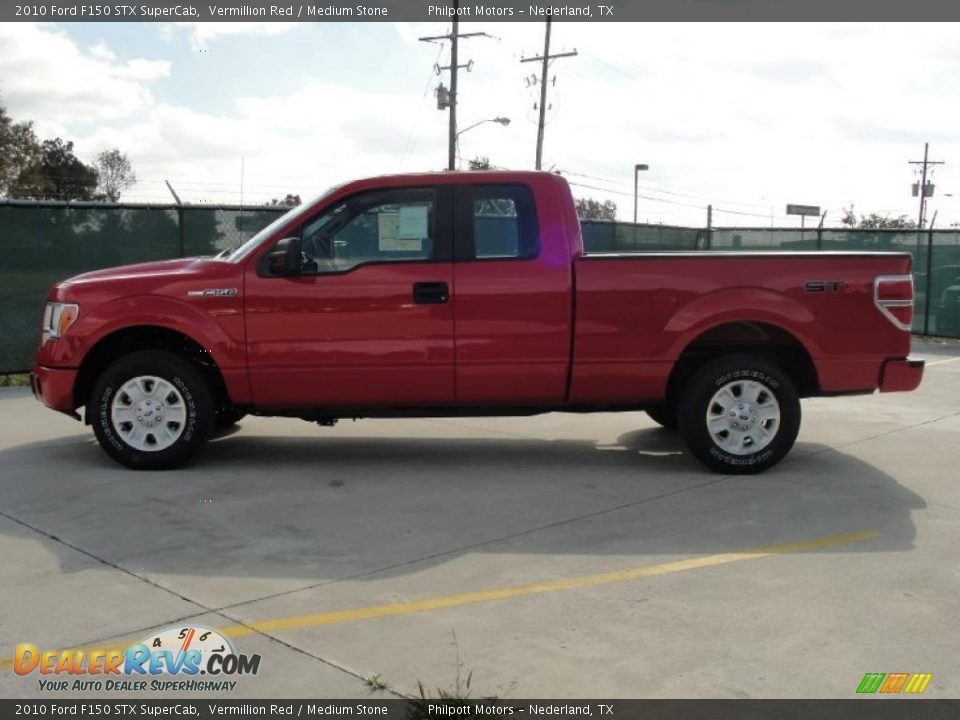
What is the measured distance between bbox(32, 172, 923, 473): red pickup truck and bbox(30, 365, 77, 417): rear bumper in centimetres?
2

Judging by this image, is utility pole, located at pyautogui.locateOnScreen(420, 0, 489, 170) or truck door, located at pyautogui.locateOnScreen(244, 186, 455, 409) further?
utility pole, located at pyautogui.locateOnScreen(420, 0, 489, 170)

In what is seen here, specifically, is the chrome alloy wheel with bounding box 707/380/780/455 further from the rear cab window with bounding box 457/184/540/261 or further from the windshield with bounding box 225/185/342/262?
the windshield with bounding box 225/185/342/262

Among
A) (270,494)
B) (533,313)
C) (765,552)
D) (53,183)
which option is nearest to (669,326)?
(533,313)

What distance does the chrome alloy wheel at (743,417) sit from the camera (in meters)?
6.91

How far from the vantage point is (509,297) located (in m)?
6.82

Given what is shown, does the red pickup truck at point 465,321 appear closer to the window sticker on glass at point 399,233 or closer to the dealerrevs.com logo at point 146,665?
the window sticker on glass at point 399,233

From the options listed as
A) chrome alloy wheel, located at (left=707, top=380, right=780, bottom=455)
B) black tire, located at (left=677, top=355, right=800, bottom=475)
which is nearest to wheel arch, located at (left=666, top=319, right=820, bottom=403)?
black tire, located at (left=677, top=355, right=800, bottom=475)

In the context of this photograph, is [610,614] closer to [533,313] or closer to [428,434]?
[533,313]

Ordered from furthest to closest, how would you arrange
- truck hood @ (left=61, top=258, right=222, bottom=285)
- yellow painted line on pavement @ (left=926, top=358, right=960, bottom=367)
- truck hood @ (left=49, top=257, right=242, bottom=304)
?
yellow painted line on pavement @ (left=926, top=358, right=960, bottom=367) < truck hood @ (left=61, top=258, right=222, bottom=285) < truck hood @ (left=49, top=257, right=242, bottom=304)

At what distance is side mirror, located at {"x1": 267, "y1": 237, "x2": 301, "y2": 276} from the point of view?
675 centimetres

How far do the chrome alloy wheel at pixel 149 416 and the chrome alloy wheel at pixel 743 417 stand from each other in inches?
144

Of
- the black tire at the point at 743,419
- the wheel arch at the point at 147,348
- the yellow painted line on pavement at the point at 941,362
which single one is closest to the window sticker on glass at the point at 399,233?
the wheel arch at the point at 147,348

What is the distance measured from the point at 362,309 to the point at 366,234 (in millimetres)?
521

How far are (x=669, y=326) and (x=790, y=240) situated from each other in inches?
544
